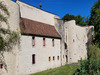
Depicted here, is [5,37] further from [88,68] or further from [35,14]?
[88,68]

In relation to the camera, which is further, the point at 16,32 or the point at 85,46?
the point at 85,46

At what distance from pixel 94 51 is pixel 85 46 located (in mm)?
7481

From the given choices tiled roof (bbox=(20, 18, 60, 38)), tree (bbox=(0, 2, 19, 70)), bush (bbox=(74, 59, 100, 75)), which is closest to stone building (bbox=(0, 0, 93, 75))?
tiled roof (bbox=(20, 18, 60, 38))

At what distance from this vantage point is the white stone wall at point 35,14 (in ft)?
61.9

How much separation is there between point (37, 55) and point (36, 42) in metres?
2.23

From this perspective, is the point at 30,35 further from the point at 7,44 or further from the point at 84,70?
the point at 84,70

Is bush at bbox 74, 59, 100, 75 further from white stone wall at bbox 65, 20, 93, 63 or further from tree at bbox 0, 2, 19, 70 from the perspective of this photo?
white stone wall at bbox 65, 20, 93, 63

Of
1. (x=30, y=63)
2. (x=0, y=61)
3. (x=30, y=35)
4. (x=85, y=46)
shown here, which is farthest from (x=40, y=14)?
(x=85, y=46)

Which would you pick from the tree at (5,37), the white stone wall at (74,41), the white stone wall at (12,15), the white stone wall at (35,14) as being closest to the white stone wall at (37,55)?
the tree at (5,37)

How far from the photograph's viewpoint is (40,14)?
22469 mm

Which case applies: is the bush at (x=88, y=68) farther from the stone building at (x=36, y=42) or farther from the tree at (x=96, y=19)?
the tree at (x=96, y=19)

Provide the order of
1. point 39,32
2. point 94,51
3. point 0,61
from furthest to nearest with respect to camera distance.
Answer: point 94,51, point 39,32, point 0,61

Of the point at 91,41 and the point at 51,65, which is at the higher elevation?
the point at 91,41

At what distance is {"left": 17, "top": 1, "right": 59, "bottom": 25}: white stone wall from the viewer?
1886 centimetres
